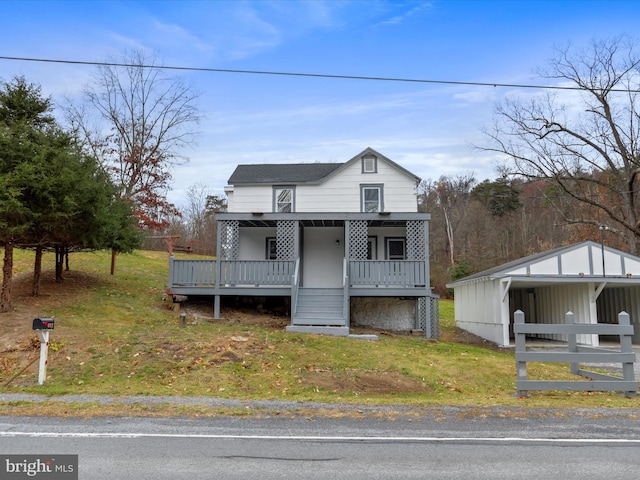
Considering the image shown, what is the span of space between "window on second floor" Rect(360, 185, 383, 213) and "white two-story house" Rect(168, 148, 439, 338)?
0.04 metres

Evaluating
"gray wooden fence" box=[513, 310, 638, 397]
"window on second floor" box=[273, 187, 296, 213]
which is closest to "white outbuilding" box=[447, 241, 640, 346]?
"gray wooden fence" box=[513, 310, 638, 397]

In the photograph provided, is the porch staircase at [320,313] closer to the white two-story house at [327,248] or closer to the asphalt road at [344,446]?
the white two-story house at [327,248]

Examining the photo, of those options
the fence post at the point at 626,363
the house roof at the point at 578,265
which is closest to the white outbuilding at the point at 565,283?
the house roof at the point at 578,265

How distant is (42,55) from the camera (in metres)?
10.5

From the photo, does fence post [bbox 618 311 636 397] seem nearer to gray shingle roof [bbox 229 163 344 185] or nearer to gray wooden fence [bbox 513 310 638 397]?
gray wooden fence [bbox 513 310 638 397]

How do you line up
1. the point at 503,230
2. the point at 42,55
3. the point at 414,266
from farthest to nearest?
the point at 503,230
the point at 414,266
the point at 42,55

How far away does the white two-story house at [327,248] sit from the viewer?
644 inches

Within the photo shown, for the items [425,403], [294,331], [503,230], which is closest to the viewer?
[425,403]

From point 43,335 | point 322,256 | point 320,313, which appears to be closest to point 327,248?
point 322,256

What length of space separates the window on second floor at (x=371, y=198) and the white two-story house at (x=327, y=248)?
0.14 feet

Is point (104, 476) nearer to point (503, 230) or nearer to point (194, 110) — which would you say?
point (194, 110)

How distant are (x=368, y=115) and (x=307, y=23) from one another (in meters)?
7.18

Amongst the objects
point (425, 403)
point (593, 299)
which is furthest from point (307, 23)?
point (593, 299)

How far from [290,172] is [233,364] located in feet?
40.2
